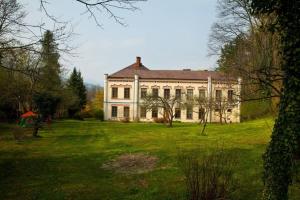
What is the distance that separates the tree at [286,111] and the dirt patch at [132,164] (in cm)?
609

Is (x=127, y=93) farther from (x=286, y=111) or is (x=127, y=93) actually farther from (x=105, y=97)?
(x=286, y=111)

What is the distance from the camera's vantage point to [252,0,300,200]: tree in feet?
20.4

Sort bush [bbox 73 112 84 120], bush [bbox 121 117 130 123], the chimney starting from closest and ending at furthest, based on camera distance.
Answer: bush [bbox 121 117 130 123], bush [bbox 73 112 84 120], the chimney

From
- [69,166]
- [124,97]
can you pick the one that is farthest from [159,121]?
[69,166]

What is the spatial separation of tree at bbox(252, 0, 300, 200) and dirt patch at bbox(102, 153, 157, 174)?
240 inches

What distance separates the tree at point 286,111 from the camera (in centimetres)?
622

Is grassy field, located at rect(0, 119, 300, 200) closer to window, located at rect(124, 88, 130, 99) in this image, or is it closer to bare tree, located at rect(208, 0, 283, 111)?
bare tree, located at rect(208, 0, 283, 111)

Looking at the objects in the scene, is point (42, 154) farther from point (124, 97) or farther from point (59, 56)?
point (124, 97)

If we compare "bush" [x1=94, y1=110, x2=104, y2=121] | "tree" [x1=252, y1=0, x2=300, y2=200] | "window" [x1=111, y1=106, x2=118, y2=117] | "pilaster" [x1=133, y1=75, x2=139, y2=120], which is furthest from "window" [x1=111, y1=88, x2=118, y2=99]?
"tree" [x1=252, y1=0, x2=300, y2=200]

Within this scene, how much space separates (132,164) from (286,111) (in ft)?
25.9

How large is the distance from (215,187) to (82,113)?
51095 mm

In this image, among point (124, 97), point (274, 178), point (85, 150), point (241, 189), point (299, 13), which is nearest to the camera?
point (299, 13)

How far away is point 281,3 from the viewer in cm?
641

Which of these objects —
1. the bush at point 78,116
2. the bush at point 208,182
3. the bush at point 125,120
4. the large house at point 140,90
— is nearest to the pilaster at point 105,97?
the large house at point 140,90
